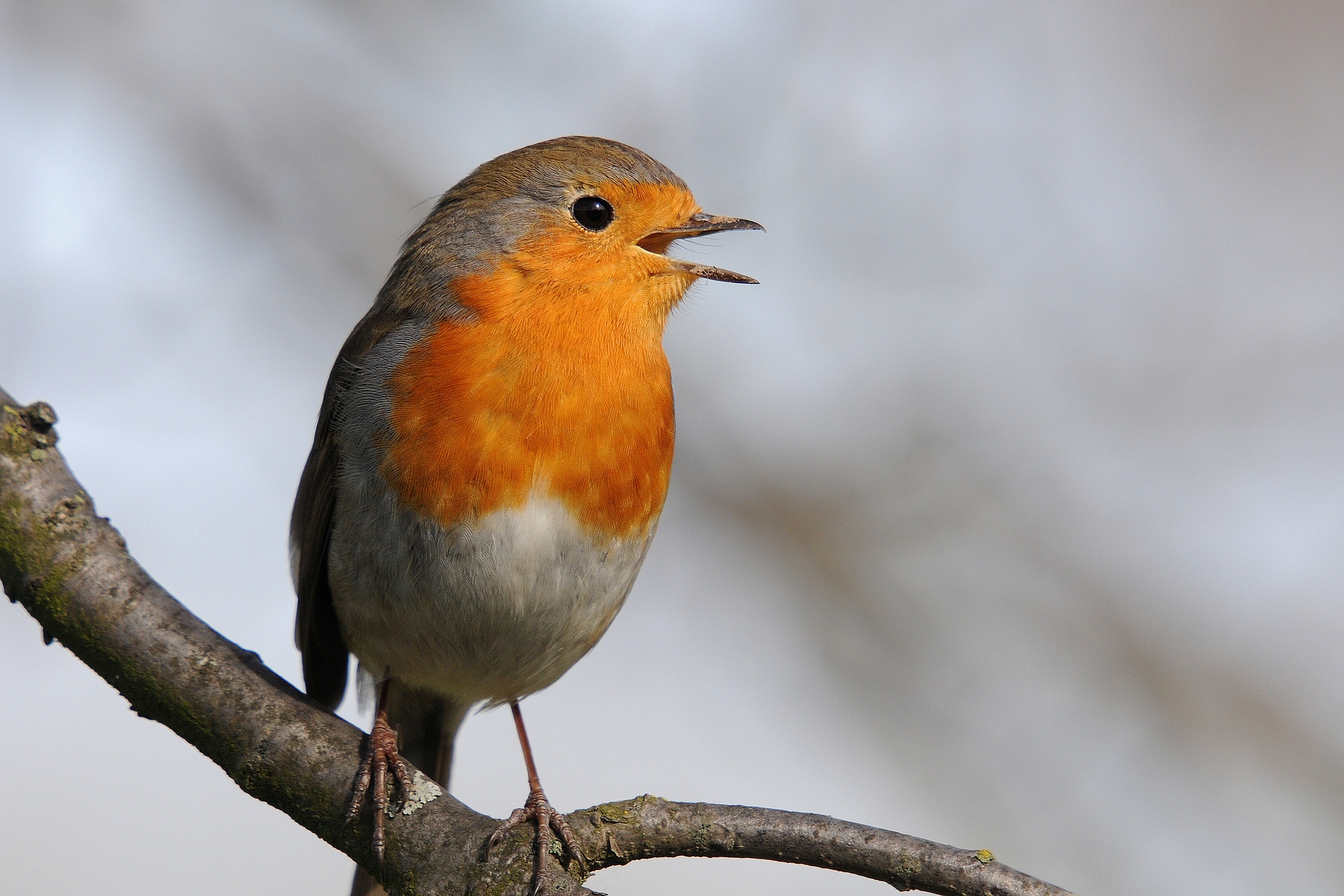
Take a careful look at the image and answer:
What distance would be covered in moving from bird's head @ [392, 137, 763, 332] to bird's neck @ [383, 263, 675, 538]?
0.01 m

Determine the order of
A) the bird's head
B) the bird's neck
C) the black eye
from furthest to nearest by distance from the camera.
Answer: the black eye, the bird's head, the bird's neck

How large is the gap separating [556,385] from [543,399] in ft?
0.19

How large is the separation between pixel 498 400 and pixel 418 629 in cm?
70

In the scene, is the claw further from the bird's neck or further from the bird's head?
the bird's head

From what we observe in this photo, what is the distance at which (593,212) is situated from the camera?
11.4ft

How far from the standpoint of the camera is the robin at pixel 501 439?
10.0ft

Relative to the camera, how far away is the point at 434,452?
9.96 feet

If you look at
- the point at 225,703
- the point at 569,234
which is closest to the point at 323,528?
the point at 225,703

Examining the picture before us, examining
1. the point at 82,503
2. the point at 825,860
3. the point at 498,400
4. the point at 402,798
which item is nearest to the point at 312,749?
the point at 402,798

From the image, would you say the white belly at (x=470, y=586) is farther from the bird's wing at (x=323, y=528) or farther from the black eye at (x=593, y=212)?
the black eye at (x=593, y=212)

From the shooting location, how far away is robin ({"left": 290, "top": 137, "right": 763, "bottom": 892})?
3.05 metres

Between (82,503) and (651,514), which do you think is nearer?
(82,503)

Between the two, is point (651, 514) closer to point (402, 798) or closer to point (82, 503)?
point (402, 798)

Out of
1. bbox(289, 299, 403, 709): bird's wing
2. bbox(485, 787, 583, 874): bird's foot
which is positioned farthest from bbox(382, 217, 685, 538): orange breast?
bbox(485, 787, 583, 874): bird's foot
